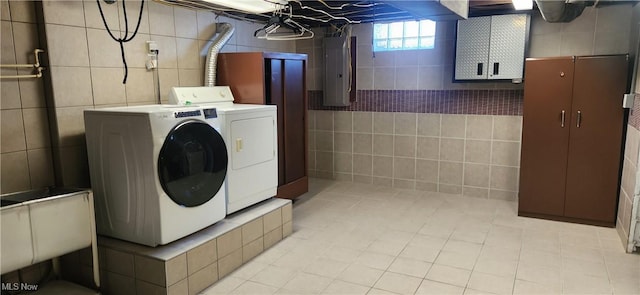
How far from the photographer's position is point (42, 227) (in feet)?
7.74

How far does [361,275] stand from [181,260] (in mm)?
1240

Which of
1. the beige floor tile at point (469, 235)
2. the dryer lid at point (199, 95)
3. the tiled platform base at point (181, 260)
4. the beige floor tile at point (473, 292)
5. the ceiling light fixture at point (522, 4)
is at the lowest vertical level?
the beige floor tile at point (473, 292)

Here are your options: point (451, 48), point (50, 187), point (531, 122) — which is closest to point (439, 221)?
point (531, 122)

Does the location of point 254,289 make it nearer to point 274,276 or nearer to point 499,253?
point 274,276

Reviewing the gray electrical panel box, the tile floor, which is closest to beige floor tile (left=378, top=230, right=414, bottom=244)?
the tile floor

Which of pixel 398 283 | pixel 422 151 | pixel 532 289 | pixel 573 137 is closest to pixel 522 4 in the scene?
pixel 573 137

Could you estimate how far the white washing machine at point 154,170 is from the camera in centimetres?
258

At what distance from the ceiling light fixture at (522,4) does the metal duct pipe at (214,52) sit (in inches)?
106

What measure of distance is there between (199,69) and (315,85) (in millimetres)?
1959

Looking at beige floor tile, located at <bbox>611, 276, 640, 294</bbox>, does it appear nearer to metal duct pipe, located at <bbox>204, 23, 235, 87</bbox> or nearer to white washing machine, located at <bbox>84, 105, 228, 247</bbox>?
white washing machine, located at <bbox>84, 105, 228, 247</bbox>

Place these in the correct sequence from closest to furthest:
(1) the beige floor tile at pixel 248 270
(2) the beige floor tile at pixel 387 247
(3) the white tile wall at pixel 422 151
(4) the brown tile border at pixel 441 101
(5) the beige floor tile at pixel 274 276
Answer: (5) the beige floor tile at pixel 274 276 → (1) the beige floor tile at pixel 248 270 → (2) the beige floor tile at pixel 387 247 → (4) the brown tile border at pixel 441 101 → (3) the white tile wall at pixel 422 151

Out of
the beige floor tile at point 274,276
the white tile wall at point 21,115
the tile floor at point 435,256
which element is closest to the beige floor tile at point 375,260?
the tile floor at point 435,256

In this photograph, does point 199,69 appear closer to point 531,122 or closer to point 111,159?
point 111,159

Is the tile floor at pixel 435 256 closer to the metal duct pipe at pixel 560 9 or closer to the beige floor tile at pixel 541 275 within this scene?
the beige floor tile at pixel 541 275
